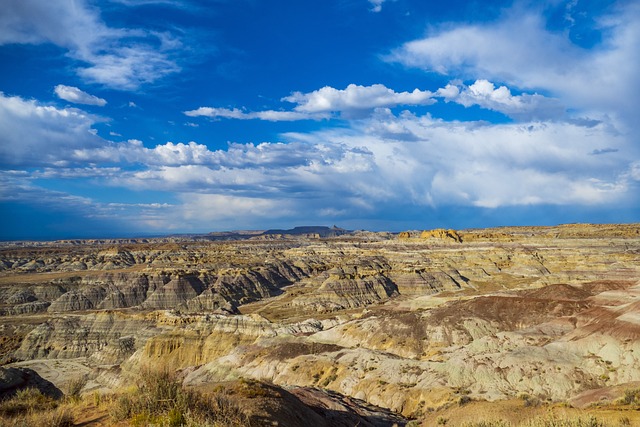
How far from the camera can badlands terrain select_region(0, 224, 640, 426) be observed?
23047 millimetres

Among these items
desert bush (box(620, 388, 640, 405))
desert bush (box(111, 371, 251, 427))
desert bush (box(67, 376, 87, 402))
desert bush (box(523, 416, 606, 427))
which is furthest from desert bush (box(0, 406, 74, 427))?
desert bush (box(620, 388, 640, 405))

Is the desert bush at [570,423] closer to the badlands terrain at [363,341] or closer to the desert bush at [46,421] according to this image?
the badlands terrain at [363,341]

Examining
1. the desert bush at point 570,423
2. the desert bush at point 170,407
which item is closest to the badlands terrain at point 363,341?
the desert bush at point 170,407

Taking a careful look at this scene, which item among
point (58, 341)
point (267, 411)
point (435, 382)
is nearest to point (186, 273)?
point (58, 341)

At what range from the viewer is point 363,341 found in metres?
48.3

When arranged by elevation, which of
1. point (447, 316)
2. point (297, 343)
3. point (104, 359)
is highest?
point (447, 316)

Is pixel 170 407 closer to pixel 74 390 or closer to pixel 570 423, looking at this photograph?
pixel 570 423

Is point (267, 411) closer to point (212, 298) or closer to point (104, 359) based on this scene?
point (104, 359)

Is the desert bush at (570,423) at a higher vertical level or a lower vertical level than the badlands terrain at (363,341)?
higher

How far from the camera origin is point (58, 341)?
6950 cm

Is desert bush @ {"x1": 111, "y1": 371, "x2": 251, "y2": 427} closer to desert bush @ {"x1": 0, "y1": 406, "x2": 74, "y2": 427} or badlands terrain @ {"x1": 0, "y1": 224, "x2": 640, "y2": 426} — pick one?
badlands terrain @ {"x1": 0, "y1": 224, "x2": 640, "y2": 426}

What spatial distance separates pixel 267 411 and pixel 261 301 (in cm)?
10252

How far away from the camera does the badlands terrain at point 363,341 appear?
23047mm

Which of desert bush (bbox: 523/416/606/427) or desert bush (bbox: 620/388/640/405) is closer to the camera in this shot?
desert bush (bbox: 523/416/606/427)
